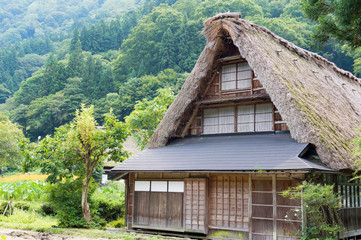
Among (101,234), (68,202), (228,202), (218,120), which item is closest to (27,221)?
(68,202)

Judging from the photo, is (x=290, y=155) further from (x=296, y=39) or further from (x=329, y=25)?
(x=296, y=39)

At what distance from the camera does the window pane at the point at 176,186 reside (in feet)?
43.5

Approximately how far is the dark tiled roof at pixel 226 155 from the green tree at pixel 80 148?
138 centimetres

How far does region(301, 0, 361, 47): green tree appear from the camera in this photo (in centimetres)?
923

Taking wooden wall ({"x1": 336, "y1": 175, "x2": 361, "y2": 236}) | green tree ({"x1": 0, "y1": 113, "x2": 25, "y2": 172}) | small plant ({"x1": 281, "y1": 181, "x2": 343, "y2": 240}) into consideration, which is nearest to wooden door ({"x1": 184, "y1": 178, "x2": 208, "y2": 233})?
small plant ({"x1": 281, "y1": 181, "x2": 343, "y2": 240})

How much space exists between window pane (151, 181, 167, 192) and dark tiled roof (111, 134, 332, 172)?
767 millimetres

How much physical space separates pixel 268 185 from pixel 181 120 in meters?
4.40

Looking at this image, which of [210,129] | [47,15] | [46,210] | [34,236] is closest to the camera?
[34,236]

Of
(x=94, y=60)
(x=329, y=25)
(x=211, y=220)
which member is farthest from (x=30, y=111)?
(x=329, y=25)

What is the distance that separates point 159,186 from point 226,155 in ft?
8.93

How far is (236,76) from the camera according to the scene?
46.9 ft

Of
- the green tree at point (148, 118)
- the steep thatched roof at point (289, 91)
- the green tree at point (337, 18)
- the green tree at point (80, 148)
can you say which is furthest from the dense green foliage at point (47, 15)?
the green tree at point (337, 18)

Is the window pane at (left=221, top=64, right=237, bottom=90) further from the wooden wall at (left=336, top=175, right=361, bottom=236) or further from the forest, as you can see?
the forest

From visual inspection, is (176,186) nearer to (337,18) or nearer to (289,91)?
(289,91)
